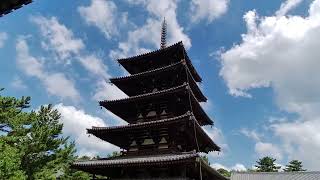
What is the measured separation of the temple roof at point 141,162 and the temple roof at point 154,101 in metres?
4.17

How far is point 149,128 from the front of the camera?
23094 millimetres

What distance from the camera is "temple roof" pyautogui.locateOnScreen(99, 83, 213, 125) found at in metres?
23.9

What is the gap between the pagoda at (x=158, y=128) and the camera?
21219mm

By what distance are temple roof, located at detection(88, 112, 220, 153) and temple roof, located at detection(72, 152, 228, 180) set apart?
185cm

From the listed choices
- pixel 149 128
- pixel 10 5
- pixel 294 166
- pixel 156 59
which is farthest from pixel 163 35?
pixel 294 166

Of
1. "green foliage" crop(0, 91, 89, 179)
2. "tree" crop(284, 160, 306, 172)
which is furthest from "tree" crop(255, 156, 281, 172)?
"green foliage" crop(0, 91, 89, 179)

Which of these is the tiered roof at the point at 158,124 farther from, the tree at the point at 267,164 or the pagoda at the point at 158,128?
the tree at the point at 267,164

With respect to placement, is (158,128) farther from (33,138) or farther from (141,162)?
(33,138)

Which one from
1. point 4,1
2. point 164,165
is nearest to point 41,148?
point 164,165

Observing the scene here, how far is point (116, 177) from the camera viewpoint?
23453 mm

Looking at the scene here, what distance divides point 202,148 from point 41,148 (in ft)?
56.1

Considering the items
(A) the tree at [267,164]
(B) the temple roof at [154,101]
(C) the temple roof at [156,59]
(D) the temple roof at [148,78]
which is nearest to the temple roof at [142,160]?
(B) the temple roof at [154,101]

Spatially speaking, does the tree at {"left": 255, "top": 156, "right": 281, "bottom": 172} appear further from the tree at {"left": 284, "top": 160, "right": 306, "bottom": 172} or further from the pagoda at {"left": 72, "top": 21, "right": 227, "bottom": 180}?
the pagoda at {"left": 72, "top": 21, "right": 227, "bottom": 180}

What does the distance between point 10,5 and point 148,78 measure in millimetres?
18766
